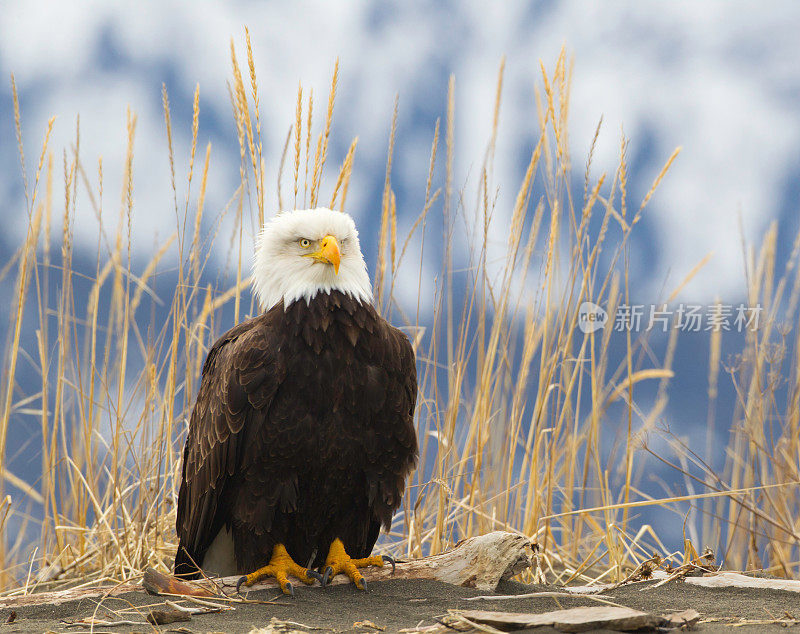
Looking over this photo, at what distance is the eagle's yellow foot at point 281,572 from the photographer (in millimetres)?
2814

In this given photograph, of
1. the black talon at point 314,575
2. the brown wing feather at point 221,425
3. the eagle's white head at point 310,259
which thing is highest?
the eagle's white head at point 310,259

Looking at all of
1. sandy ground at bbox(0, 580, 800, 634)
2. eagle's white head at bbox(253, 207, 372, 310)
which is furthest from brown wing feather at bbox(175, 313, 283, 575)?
sandy ground at bbox(0, 580, 800, 634)

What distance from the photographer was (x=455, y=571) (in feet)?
9.55

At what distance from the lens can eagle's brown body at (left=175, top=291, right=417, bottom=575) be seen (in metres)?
2.82

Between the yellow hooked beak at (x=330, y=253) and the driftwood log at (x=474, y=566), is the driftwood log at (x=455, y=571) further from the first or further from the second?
the yellow hooked beak at (x=330, y=253)

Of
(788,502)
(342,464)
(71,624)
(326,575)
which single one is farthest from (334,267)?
(788,502)

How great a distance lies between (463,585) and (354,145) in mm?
2072

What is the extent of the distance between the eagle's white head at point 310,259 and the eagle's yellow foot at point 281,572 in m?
0.91

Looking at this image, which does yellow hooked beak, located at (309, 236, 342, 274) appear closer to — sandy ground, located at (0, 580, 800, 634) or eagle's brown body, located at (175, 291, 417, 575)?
eagle's brown body, located at (175, 291, 417, 575)

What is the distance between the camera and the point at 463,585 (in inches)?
114

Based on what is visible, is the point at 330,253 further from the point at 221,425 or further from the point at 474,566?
the point at 474,566

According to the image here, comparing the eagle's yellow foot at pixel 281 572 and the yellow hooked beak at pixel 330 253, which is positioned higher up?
the yellow hooked beak at pixel 330 253

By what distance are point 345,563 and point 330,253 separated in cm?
113

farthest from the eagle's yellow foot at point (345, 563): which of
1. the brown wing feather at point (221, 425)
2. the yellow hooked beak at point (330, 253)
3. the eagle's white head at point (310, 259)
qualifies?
the yellow hooked beak at point (330, 253)
